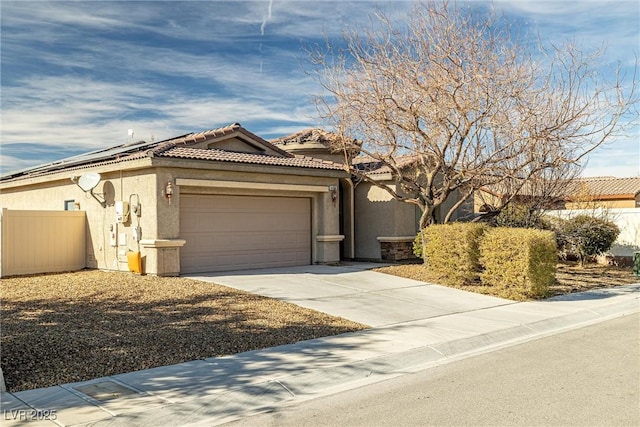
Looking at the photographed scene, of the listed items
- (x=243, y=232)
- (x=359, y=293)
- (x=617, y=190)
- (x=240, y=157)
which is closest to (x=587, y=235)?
(x=359, y=293)

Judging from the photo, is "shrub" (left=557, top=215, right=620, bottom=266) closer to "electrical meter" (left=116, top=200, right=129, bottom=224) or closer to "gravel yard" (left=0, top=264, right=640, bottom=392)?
"gravel yard" (left=0, top=264, right=640, bottom=392)

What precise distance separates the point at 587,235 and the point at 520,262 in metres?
8.46

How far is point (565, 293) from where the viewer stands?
14.5 m

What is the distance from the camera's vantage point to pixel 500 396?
645 centimetres

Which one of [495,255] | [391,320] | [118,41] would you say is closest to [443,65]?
[495,255]

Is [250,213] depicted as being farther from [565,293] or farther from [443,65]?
[565,293]

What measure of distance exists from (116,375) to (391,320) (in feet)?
17.2

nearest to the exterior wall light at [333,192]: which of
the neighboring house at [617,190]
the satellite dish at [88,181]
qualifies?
the satellite dish at [88,181]

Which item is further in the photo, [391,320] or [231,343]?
[391,320]

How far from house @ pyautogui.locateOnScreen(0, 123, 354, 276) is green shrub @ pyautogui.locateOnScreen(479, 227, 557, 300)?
5793 mm

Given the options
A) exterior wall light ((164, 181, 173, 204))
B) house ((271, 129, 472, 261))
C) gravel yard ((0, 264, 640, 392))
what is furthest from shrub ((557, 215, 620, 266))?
exterior wall light ((164, 181, 173, 204))

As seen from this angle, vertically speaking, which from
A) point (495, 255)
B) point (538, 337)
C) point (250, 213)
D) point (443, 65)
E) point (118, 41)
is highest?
point (118, 41)

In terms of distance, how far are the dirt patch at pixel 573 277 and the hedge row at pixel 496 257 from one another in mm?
334

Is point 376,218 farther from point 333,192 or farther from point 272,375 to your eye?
point 272,375
